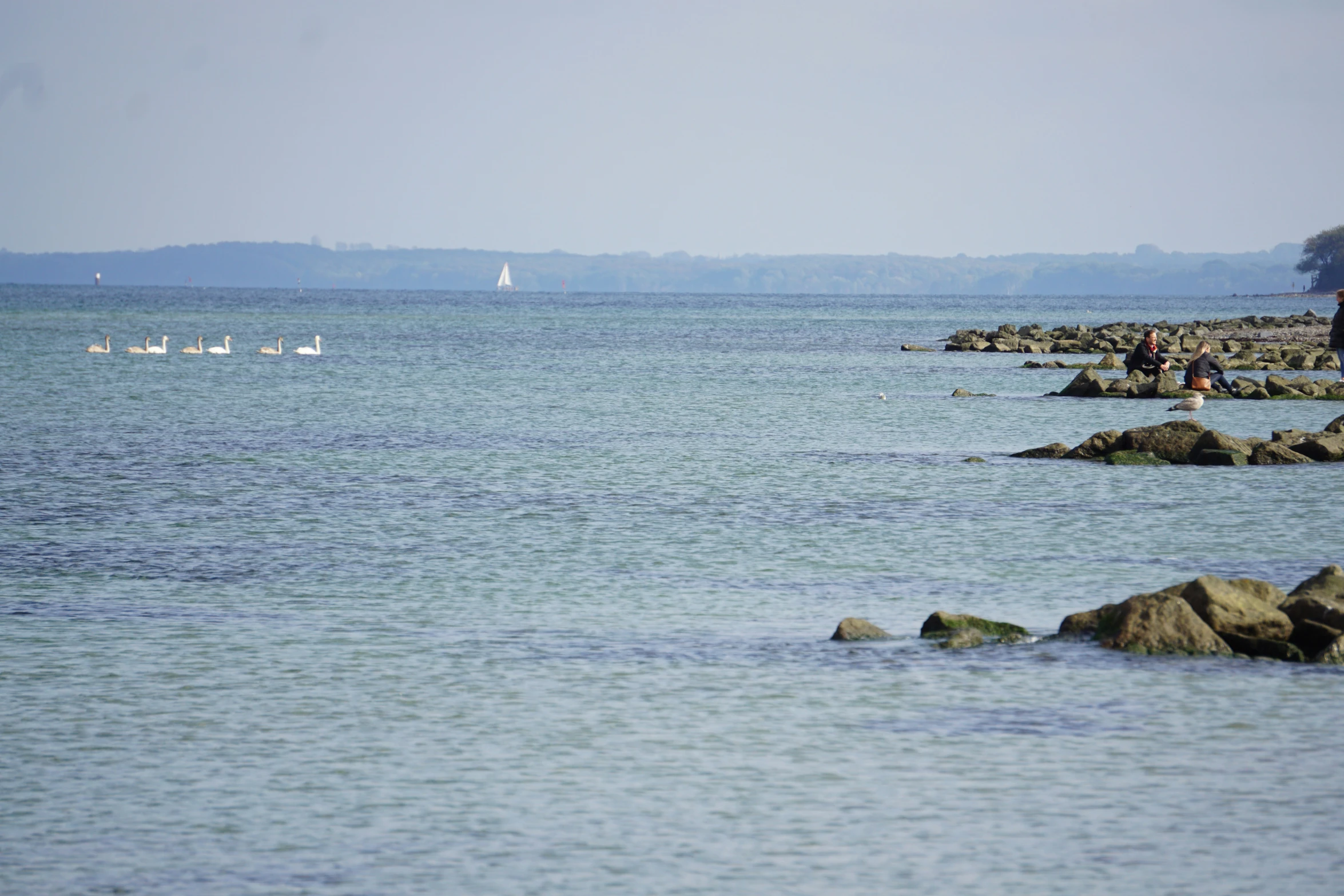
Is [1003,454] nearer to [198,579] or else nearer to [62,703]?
[198,579]

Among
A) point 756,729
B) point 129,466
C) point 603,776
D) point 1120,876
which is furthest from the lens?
point 129,466

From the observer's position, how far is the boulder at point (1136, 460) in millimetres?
24859

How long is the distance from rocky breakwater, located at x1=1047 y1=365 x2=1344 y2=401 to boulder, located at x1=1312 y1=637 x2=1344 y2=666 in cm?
2777

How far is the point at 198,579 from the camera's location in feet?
50.4

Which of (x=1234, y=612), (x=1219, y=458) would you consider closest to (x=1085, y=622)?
(x=1234, y=612)

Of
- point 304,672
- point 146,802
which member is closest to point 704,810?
point 146,802

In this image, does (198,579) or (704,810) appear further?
(198,579)

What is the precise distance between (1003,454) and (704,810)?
19540mm

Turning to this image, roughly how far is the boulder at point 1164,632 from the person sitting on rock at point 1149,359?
2844 centimetres

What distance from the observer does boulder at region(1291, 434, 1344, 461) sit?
982 inches

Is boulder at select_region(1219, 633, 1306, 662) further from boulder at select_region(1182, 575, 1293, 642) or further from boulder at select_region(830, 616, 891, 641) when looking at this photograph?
boulder at select_region(830, 616, 891, 641)

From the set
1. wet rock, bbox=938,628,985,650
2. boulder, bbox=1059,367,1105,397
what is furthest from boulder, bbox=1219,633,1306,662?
boulder, bbox=1059,367,1105,397

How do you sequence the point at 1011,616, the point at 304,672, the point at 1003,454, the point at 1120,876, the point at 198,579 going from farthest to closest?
the point at 1003,454 < the point at 198,579 < the point at 1011,616 < the point at 304,672 < the point at 1120,876

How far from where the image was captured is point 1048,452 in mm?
26188
